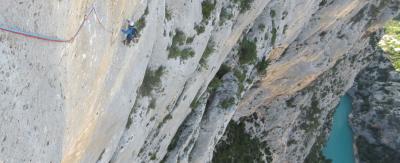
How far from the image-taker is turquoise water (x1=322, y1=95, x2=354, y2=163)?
5022 cm

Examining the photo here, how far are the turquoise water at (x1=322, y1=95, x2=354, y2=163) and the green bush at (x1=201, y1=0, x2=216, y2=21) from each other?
35.7 meters

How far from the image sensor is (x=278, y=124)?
38.1 metres

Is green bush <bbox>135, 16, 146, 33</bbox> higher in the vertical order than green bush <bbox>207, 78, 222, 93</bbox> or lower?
higher

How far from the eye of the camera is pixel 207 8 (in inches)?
682

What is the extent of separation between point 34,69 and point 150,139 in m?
9.50

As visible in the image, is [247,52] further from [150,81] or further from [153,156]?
[150,81]

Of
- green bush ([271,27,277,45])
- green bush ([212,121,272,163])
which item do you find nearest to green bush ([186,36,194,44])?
green bush ([271,27,277,45])

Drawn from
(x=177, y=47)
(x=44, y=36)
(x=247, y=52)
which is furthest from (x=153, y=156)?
(x=44, y=36)

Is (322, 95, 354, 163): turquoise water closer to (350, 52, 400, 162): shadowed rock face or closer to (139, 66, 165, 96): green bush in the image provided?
(350, 52, 400, 162): shadowed rock face

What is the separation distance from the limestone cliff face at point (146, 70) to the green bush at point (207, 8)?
40mm

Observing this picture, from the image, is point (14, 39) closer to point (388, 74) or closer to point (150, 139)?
point (150, 139)

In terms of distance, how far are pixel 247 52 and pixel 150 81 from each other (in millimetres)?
10920

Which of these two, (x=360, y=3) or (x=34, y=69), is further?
(x=360, y=3)

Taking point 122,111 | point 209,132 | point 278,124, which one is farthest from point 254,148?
point 122,111
